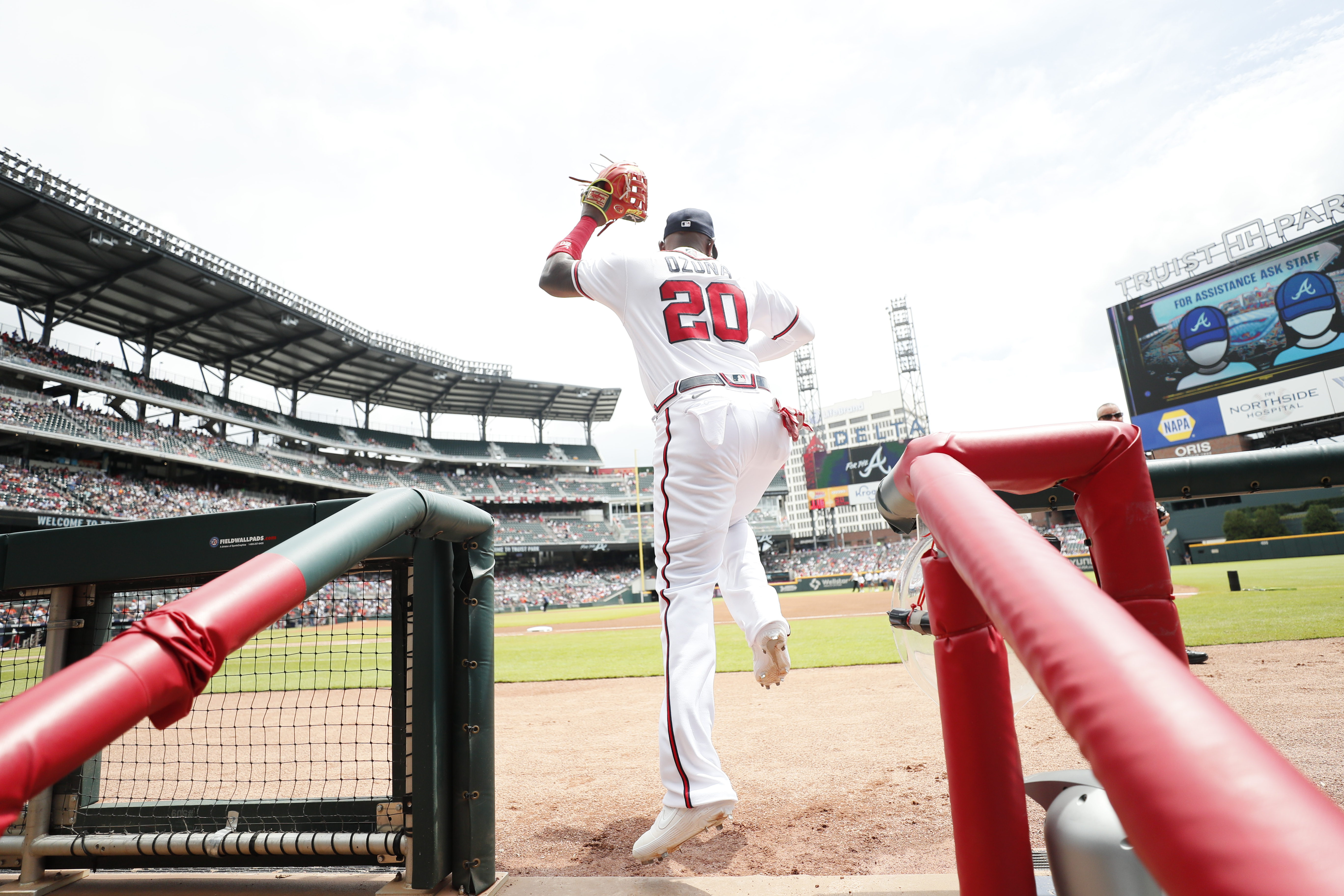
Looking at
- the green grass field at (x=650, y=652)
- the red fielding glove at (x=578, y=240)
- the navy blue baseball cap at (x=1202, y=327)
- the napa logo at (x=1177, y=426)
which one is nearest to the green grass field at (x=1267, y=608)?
the green grass field at (x=650, y=652)

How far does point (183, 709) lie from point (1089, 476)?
1.31m

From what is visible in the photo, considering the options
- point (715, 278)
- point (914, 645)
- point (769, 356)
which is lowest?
point (914, 645)

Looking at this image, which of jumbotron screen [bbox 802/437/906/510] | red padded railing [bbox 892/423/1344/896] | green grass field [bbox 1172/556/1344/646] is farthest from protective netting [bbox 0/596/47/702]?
jumbotron screen [bbox 802/437/906/510]

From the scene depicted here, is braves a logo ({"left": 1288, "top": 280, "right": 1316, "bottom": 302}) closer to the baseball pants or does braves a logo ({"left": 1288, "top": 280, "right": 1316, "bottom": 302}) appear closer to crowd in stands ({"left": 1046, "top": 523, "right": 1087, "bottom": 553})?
crowd in stands ({"left": 1046, "top": 523, "right": 1087, "bottom": 553})

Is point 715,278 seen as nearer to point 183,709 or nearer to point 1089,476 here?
point 1089,476

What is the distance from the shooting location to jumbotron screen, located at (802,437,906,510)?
156ft

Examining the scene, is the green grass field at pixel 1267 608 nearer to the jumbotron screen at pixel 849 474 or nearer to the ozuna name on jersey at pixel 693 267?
the ozuna name on jersey at pixel 693 267

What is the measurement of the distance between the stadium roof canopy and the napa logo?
33450 millimetres

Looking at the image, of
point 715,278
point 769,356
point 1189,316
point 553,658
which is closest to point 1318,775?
point 769,356

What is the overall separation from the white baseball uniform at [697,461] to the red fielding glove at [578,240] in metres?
0.13

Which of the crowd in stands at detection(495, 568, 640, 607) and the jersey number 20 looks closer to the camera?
the jersey number 20

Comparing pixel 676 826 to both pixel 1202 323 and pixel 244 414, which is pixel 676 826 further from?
pixel 244 414

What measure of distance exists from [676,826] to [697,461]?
1.05 meters

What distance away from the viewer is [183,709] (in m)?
0.80
